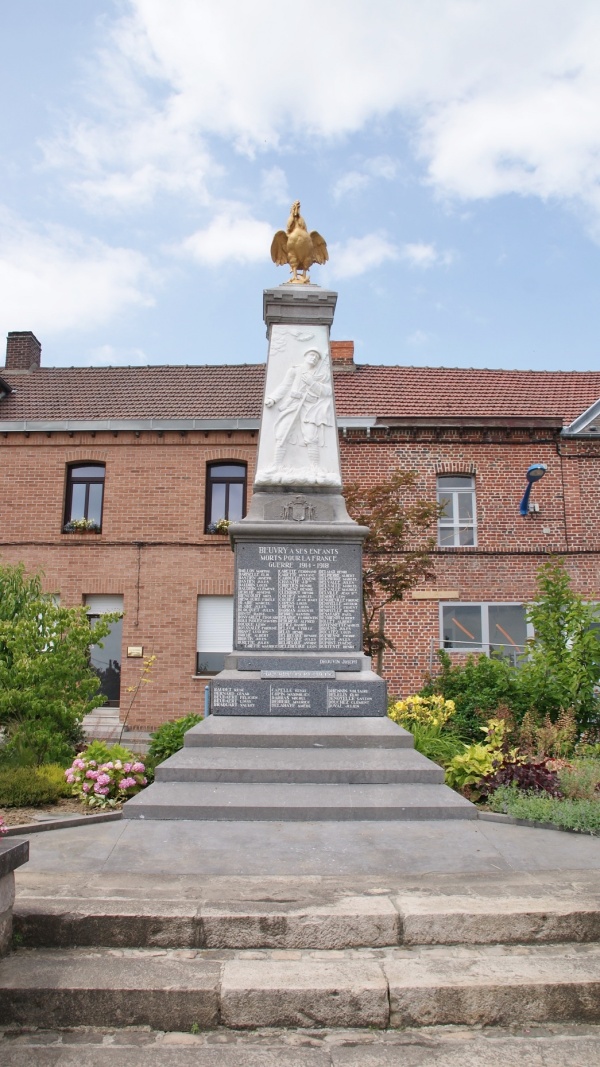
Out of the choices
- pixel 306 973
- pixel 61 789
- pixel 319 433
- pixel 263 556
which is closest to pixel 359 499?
pixel 319 433

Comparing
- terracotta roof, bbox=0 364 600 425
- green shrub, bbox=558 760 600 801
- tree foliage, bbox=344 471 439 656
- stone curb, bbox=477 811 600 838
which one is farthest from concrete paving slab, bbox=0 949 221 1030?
terracotta roof, bbox=0 364 600 425

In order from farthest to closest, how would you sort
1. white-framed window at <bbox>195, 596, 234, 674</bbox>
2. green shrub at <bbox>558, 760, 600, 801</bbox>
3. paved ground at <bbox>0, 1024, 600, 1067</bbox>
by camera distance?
white-framed window at <bbox>195, 596, 234, 674</bbox>
green shrub at <bbox>558, 760, 600, 801</bbox>
paved ground at <bbox>0, 1024, 600, 1067</bbox>

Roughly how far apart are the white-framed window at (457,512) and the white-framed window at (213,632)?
5.20m

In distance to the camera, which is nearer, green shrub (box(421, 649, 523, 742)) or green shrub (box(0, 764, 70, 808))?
green shrub (box(0, 764, 70, 808))

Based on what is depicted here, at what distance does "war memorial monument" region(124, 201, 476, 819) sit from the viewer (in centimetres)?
598

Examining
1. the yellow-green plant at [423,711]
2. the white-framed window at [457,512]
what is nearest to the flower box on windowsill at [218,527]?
the white-framed window at [457,512]

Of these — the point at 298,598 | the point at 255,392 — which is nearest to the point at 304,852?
the point at 298,598

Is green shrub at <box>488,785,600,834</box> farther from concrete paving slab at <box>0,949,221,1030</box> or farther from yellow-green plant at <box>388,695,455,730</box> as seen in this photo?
concrete paving slab at <box>0,949,221,1030</box>

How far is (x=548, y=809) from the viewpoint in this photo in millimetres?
6027

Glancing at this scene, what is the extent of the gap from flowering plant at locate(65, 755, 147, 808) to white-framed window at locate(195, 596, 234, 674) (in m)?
10.2

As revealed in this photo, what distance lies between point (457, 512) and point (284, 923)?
1470cm

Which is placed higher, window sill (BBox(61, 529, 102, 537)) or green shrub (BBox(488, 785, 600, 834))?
window sill (BBox(61, 529, 102, 537))

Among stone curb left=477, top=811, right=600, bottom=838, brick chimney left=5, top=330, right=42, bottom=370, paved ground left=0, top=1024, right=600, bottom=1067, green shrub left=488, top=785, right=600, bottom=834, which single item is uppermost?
brick chimney left=5, top=330, right=42, bottom=370

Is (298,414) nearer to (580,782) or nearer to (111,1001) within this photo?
(580,782)
